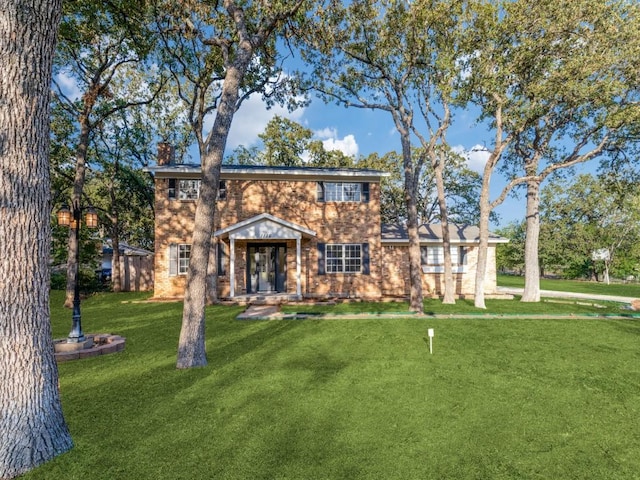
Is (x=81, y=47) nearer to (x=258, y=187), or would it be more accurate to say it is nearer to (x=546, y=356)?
(x=258, y=187)

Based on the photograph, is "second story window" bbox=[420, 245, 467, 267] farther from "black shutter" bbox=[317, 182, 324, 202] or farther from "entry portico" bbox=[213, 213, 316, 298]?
"entry portico" bbox=[213, 213, 316, 298]

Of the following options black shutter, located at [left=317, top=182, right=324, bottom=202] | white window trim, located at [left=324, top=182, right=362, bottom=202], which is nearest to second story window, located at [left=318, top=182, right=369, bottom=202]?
white window trim, located at [left=324, top=182, right=362, bottom=202]

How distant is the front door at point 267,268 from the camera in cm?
1558

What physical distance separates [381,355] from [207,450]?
160 inches

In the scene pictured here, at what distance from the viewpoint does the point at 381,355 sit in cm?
647

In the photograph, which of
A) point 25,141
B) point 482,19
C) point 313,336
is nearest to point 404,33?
point 482,19

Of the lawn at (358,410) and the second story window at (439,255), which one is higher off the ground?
the second story window at (439,255)

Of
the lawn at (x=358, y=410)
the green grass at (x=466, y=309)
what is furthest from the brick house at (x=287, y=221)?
the lawn at (x=358, y=410)

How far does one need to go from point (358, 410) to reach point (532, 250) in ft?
50.3

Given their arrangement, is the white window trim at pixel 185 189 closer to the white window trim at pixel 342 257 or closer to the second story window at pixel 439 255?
the white window trim at pixel 342 257

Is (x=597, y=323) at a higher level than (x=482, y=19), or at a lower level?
lower

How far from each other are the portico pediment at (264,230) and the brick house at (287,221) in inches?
27.7

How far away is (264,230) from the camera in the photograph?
1418 centimetres

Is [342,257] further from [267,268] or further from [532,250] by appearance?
[532,250]
